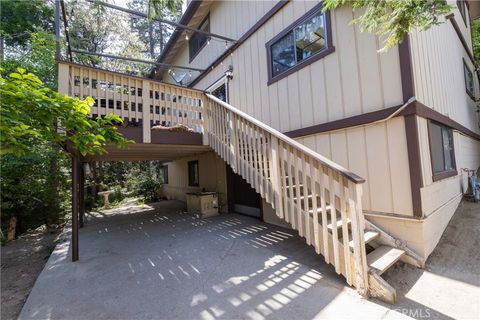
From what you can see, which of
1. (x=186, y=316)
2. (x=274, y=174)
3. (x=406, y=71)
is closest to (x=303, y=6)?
(x=406, y=71)

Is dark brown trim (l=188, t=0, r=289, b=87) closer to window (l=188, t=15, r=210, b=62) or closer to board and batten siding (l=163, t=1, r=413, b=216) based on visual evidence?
board and batten siding (l=163, t=1, r=413, b=216)

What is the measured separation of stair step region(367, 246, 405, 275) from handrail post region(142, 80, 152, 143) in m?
4.10

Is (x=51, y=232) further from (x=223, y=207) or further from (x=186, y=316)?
(x=186, y=316)

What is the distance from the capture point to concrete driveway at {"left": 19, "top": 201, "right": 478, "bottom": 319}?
2.36 m

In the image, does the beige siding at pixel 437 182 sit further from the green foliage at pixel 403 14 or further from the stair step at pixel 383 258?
the green foliage at pixel 403 14

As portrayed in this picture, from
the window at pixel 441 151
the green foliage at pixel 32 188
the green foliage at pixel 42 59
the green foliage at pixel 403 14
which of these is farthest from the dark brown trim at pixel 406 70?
the green foliage at pixel 42 59

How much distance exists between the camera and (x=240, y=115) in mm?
4137

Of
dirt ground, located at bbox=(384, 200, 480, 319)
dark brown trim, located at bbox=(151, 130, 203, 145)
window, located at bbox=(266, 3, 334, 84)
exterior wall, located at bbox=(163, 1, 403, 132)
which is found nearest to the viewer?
dirt ground, located at bbox=(384, 200, 480, 319)

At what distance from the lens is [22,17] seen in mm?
11766

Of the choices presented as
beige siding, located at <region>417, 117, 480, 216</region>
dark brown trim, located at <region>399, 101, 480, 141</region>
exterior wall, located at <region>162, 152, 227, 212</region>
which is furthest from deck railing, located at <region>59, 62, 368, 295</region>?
exterior wall, located at <region>162, 152, 227, 212</region>

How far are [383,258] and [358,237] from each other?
2.50 ft

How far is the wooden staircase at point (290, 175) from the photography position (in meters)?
2.58

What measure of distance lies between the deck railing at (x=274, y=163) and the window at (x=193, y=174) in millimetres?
4262

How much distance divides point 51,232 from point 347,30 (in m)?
8.17
